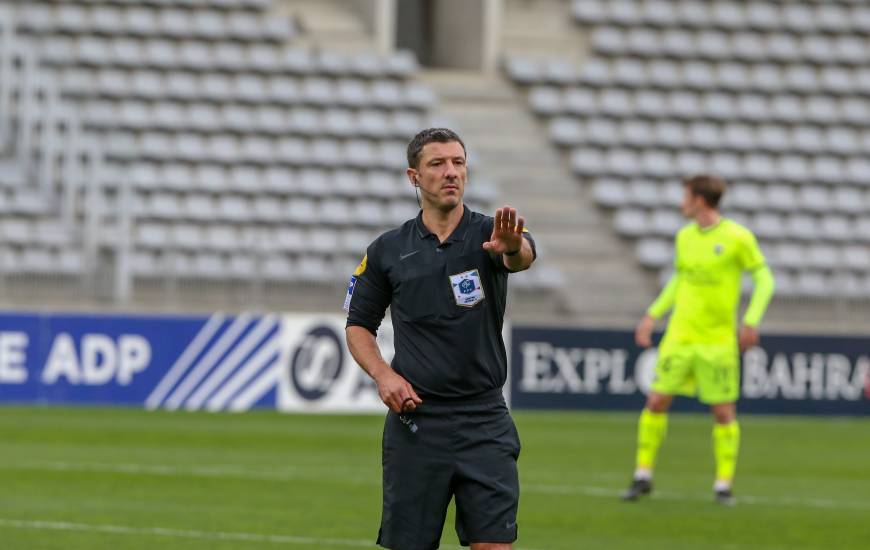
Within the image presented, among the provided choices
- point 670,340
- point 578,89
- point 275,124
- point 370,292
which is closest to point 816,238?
point 578,89

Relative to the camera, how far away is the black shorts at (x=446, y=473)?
19.4 feet

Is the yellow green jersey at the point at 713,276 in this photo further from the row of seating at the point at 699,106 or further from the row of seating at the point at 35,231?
the row of seating at the point at 699,106

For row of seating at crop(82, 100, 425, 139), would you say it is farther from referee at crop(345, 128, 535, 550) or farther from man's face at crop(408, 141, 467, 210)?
man's face at crop(408, 141, 467, 210)

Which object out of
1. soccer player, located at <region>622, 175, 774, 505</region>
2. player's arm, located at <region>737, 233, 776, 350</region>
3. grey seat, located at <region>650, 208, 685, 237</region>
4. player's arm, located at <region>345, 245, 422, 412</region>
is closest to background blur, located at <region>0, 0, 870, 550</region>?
grey seat, located at <region>650, 208, 685, 237</region>

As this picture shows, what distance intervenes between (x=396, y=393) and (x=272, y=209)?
19379mm

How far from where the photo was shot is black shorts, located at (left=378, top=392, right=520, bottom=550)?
19.4ft

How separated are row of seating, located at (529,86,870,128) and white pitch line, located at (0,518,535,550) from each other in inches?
766

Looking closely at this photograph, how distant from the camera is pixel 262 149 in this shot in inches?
1019

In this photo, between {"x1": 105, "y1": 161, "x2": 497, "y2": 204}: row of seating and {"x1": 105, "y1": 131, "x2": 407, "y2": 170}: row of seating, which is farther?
{"x1": 105, "y1": 131, "x2": 407, "y2": 170}: row of seating

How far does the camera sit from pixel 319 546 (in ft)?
30.5

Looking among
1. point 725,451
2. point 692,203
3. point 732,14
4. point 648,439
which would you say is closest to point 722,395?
point 725,451

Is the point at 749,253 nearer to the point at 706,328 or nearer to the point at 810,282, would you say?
the point at 706,328

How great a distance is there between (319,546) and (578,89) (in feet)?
68.1

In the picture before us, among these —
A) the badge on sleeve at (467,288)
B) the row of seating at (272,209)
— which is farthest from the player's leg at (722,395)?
the row of seating at (272,209)
